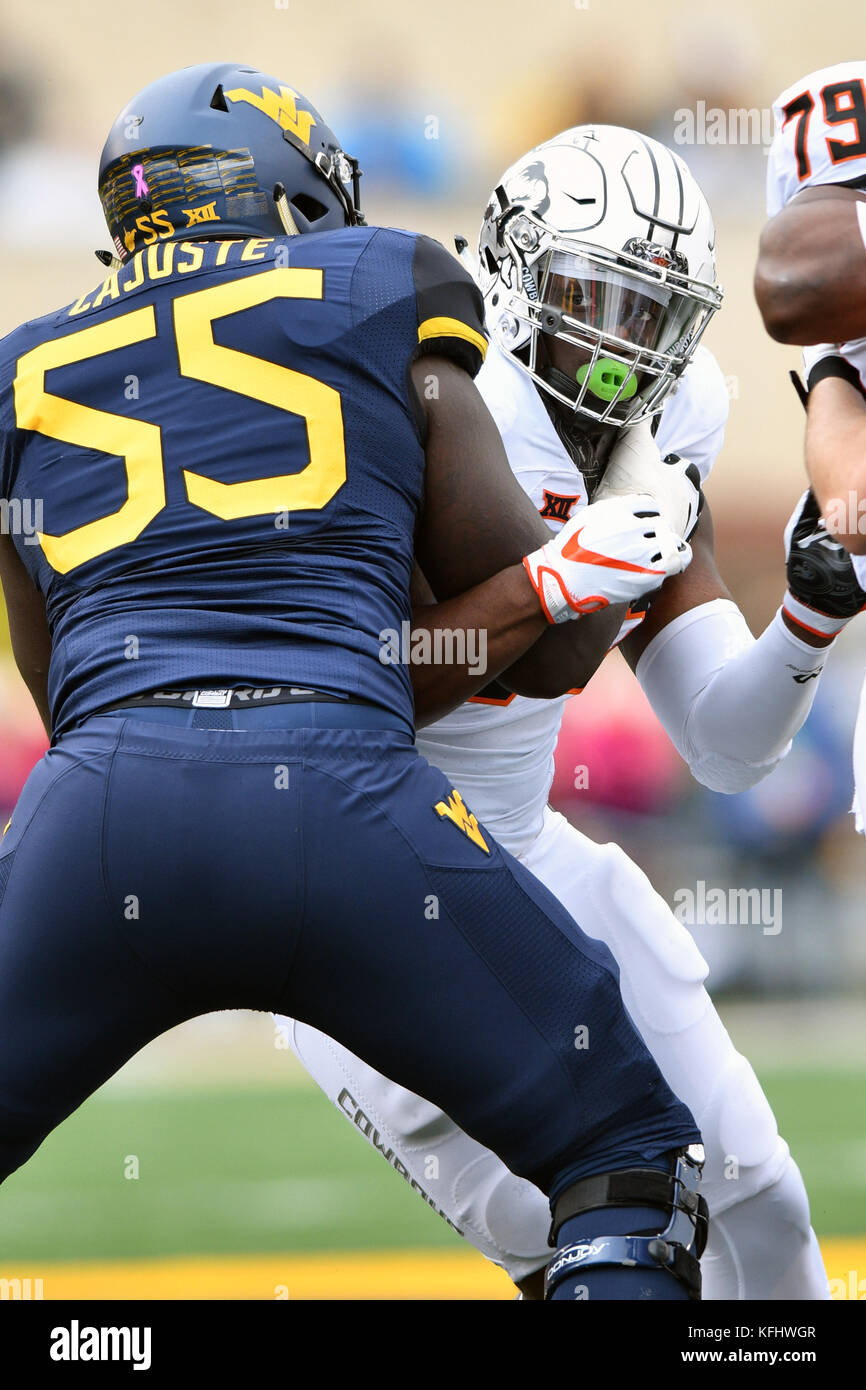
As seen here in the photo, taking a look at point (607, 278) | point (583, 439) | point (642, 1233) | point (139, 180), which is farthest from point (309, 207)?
point (642, 1233)

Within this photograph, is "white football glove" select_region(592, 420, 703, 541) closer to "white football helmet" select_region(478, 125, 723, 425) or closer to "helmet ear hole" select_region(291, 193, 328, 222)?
"white football helmet" select_region(478, 125, 723, 425)

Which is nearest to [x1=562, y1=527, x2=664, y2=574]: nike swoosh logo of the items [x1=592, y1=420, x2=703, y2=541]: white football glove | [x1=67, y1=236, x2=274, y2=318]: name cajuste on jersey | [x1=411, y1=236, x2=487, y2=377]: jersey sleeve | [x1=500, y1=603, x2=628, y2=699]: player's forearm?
[x1=500, y1=603, x2=628, y2=699]: player's forearm

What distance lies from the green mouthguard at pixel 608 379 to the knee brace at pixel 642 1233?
1.18m

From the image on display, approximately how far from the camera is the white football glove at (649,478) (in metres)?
2.38

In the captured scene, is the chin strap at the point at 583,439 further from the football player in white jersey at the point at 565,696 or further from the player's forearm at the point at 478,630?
the player's forearm at the point at 478,630

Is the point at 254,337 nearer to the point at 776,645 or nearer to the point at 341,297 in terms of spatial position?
the point at 341,297

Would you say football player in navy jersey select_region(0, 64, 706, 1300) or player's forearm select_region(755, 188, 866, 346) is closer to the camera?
football player in navy jersey select_region(0, 64, 706, 1300)

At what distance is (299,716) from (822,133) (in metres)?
1.06

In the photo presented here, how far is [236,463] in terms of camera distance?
1.84m

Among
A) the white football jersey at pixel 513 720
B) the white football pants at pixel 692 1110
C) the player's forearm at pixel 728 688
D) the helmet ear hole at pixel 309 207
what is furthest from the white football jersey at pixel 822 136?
the white football pants at pixel 692 1110

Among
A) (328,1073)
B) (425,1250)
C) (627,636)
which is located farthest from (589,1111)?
(425,1250)

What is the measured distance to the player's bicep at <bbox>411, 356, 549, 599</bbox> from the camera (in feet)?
6.36

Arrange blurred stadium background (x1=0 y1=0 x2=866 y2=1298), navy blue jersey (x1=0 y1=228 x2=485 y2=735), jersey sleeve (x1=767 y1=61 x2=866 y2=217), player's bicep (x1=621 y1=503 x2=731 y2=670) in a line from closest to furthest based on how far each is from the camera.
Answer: navy blue jersey (x1=0 y1=228 x2=485 y2=735) → jersey sleeve (x1=767 y1=61 x2=866 y2=217) → player's bicep (x1=621 y1=503 x2=731 y2=670) → blurred stadium background (x1=0 y1=0 x2=866 y2=1298)
